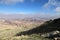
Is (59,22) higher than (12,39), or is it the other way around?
(59,22)

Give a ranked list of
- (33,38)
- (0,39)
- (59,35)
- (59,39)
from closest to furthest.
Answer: (59,39), (59,35), (33,38), (0,39)

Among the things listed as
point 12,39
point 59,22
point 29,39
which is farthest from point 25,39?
point 59,22

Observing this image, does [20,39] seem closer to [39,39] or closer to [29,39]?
[29,39]

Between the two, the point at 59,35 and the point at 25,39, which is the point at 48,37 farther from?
the point at 25,39

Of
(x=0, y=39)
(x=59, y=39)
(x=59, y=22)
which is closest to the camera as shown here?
(x=59, y=39)

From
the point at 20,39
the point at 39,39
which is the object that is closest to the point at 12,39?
the point at 20,39

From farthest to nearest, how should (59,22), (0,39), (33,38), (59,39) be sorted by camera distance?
(59,22)
(0,39)
(33,38)
(59,39)

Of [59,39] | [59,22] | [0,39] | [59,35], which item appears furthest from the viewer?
[59,22]

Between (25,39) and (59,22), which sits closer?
(25,39)

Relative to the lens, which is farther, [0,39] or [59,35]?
[0,39]
